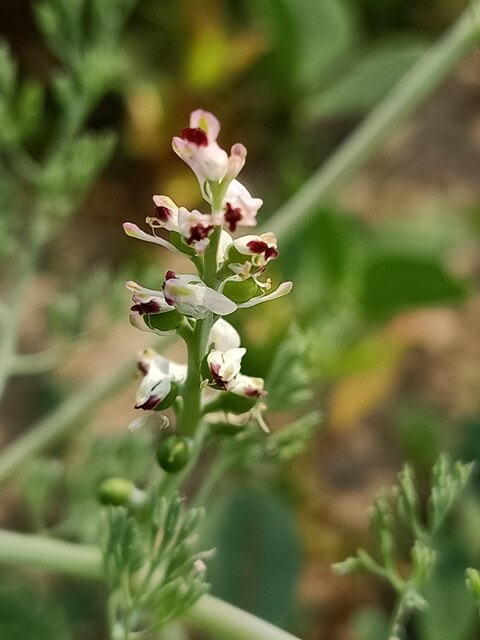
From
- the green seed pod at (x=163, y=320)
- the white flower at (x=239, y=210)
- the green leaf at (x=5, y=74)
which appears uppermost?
the green leaf at (x=5, y=74)

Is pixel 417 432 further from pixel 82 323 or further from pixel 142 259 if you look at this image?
pixel 82 323

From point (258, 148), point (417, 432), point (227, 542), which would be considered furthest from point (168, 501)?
point (258, 148)

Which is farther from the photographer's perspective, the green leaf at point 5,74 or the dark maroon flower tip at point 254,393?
the green leaf at point 5,74

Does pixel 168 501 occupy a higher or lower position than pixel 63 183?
lower

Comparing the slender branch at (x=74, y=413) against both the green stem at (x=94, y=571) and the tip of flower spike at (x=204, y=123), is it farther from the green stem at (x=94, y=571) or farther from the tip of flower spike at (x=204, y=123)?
the tip of flower spike at (x=204, y=123)

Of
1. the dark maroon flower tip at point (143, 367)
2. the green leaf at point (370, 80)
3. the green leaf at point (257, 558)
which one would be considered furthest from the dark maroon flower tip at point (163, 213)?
the green leaf at point (370, 80)

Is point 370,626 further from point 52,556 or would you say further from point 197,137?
point 197,137

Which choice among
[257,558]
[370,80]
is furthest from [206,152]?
[370,80]
